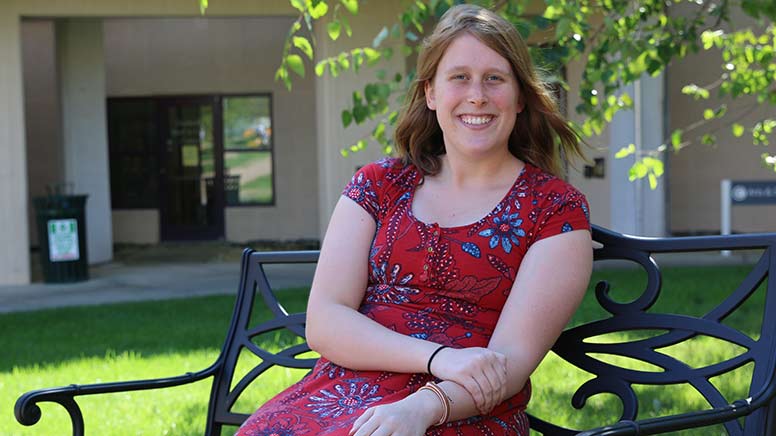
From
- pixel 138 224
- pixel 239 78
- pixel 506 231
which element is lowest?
pixel 138 224

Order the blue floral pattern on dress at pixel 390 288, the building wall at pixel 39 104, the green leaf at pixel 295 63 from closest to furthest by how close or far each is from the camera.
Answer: the blue floral pattern on dress at pixel 390 288 → the green leaf at pixel 295 63 → the building wall at pixel 39 104

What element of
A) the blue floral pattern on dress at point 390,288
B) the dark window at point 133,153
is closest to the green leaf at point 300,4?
the blue floral pattern on dress at point 390,288

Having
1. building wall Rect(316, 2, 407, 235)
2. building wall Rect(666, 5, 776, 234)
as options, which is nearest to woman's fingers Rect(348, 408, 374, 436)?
building wall Rect(316, 2, 407, 235)

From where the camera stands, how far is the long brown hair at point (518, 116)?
107 inches

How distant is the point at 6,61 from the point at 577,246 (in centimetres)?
1005

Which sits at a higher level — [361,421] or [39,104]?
[39,104]

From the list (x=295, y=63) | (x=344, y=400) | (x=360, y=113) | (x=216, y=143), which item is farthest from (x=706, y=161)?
(x=344, y=400)

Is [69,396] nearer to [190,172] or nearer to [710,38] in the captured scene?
[710,38]

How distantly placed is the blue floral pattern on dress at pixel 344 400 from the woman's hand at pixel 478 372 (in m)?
0.20

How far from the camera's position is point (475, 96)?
2732 mm

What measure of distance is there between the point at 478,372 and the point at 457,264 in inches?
13.7

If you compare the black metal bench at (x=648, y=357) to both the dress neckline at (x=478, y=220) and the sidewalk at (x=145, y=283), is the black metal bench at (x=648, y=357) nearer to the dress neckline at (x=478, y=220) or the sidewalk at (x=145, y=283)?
the dress neckline at (x=478, y=220)

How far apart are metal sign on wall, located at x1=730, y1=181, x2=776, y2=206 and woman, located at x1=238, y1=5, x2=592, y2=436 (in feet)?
33.2

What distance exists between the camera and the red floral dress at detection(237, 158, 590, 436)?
2.59 meters
